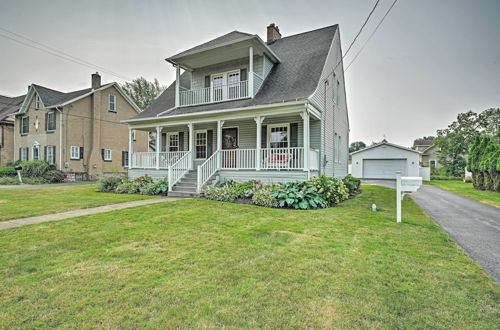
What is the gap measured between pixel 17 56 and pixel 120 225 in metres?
20.3

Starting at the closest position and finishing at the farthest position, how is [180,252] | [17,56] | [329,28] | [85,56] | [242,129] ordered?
[180,252], [242,129], [329,28], [17,56], [85,56]

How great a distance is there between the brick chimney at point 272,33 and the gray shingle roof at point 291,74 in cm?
51

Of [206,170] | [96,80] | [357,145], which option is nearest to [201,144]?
[206,170]

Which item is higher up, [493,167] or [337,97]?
[337,97]

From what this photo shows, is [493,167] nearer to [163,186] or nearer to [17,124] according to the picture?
[163,186]

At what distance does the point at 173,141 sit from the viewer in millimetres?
15070

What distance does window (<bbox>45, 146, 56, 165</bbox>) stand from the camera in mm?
21016

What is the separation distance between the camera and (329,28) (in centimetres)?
1391

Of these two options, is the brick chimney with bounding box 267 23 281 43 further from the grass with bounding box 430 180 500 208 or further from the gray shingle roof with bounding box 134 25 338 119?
the grass with bounding box 430 180 500 208

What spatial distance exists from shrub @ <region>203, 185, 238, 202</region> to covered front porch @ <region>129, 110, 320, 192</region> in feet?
2.79

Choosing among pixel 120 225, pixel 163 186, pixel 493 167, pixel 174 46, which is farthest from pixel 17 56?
pixel 493 167

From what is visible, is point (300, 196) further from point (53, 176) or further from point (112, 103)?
point (112, 103)

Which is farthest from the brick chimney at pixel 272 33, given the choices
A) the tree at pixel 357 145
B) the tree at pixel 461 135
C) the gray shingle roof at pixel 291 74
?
the tree at pixel 357 145

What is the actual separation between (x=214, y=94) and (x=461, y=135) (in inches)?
1263
